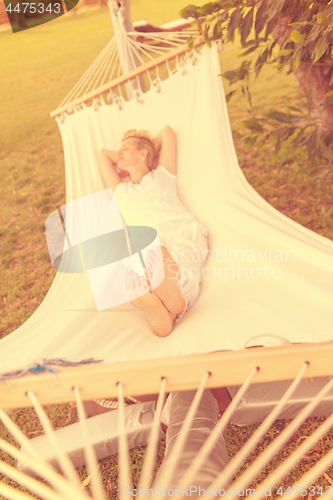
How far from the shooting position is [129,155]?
181cm

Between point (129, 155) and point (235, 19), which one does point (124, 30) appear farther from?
point (235, 19)

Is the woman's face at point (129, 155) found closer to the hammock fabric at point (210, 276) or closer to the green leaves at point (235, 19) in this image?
the hammock fabric at point (210, 276)

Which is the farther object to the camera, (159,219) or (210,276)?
(159,219)

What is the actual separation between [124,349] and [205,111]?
4.76 ft

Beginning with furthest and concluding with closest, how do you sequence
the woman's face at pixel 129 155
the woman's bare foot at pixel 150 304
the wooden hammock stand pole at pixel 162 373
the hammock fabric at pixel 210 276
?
the woman's face at pixel 129 155
the woman's bare foot at pixel 150 304
the hammock fabric at pixel 210 276
the wooden hammock stand pole at pixel 162 373

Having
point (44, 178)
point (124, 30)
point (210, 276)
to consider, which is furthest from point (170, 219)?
point (44, 178)

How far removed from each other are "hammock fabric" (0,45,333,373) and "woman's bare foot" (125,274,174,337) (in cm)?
3

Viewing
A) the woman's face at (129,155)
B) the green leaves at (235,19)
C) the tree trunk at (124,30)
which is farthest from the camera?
the tree trunk at (124,30)

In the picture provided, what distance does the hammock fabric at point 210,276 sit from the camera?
0.95m

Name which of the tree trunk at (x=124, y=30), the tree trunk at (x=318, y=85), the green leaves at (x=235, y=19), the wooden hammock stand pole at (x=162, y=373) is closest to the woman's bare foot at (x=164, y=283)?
the wooden hammock stand pole at (x=162, y=373)

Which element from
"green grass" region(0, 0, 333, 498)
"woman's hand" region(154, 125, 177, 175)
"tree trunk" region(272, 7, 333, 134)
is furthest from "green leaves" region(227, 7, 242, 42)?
"woman's hand" region(154, 125, 177, 175)

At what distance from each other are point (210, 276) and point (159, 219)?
39cm

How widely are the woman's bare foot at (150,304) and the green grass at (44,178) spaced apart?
0.52 metres

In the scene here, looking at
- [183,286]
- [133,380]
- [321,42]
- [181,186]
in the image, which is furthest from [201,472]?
[181,186]
